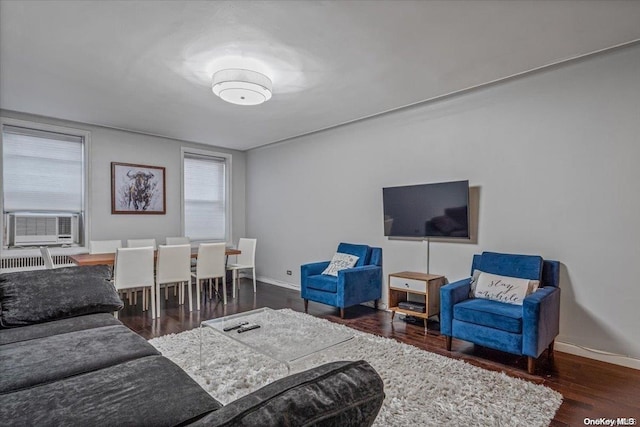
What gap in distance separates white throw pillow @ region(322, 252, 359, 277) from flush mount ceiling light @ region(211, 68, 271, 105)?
7.80ft

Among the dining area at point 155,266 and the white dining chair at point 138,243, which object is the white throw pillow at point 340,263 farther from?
the white dining chair at point 138,243

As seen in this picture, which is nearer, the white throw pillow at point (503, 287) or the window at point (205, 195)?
the white throw pillow at point (503, 287)

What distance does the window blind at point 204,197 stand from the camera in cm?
642

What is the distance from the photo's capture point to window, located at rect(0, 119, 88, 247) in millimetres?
4609

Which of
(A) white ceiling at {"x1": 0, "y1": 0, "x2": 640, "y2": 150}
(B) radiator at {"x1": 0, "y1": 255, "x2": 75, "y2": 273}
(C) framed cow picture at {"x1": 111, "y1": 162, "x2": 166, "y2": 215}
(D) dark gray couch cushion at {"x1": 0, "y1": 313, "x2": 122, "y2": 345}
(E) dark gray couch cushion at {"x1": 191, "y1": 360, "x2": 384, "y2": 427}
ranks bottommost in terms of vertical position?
(D) dark gray couch cushion at {"x1": 0, "y1": 313, "x2": 122, "y2": 345}

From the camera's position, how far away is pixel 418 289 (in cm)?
381

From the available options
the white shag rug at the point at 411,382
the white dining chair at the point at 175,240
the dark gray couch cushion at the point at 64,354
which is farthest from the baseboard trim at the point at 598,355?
the white dining chair at the point at 175,240

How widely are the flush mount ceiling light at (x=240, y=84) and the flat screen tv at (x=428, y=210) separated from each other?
2015 mm

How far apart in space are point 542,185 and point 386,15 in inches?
88.5

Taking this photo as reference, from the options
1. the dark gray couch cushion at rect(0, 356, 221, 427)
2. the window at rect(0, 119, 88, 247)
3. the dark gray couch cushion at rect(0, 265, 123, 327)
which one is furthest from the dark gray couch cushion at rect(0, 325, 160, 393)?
the window at rect(0, 119, 88, 247)

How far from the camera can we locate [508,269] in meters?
3.32

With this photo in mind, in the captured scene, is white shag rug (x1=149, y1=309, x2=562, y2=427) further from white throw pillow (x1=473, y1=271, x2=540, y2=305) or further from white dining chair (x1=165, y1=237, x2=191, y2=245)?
white dining chair (x1=165, y1=237, x2=191, y2=245)

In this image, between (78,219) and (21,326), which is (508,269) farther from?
(78,219)

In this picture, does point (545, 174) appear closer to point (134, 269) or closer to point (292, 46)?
point (292, 46)
